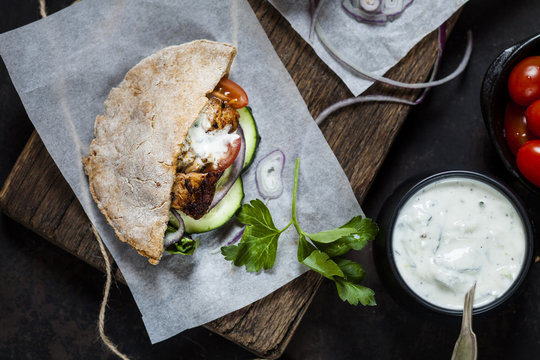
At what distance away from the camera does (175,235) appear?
267 centimetres

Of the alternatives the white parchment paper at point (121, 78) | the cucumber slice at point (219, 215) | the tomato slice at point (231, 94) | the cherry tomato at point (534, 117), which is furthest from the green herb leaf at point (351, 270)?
the cherry tomato at point (534, 117)

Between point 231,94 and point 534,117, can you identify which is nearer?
point 534,117

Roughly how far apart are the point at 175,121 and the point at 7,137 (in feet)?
4.13

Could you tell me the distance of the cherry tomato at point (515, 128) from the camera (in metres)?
2.67

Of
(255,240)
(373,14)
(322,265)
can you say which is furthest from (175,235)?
(373,14)

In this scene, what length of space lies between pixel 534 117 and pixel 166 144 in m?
1.82

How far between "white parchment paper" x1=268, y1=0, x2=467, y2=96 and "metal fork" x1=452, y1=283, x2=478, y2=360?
121 centimetres

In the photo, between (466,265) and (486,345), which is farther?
(486,345)

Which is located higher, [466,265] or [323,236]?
[466,265]

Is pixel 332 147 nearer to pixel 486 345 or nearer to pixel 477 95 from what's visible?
pixel 477 95

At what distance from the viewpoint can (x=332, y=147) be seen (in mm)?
2842

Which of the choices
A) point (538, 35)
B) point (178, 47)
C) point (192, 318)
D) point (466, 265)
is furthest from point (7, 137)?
point (538, 35)

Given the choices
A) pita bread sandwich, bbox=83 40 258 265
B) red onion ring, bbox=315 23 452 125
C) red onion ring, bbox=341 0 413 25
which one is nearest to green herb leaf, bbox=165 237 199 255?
pita bread sandwich, bbox=83 40 258 265

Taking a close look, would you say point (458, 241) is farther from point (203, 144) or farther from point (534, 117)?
point (203, 144)
